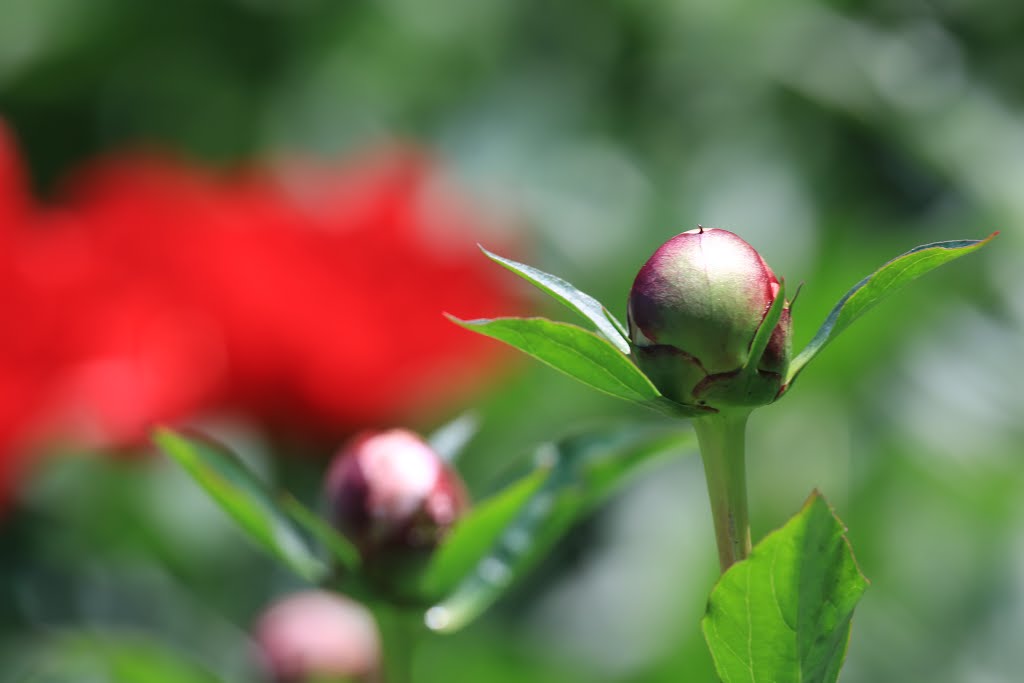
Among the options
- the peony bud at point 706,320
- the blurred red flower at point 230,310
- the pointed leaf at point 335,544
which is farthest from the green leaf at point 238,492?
the blurred red flower at point 230,310

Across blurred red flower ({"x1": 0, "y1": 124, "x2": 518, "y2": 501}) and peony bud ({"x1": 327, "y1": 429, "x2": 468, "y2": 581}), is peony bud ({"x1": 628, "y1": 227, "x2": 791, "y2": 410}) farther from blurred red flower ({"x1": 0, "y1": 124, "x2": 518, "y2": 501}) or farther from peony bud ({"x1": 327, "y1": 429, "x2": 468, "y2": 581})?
blurred red flower ({"x1": 0, "y1": 124, "x2": 518, "y2": 501})

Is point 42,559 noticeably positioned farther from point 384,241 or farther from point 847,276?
point 847,276

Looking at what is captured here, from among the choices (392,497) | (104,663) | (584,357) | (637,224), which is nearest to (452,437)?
(392,497)

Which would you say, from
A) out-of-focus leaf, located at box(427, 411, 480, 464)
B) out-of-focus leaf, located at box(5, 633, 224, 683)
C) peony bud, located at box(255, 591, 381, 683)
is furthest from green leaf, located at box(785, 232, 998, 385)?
peony bud, located at box(255, 591, 381, 683)

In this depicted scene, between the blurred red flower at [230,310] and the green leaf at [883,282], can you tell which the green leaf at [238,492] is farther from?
the blurred red flower at [230,310]

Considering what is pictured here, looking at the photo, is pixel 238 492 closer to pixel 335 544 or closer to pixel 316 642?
pixel 335 544
